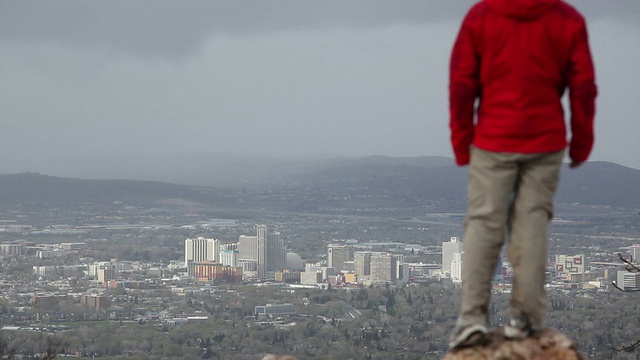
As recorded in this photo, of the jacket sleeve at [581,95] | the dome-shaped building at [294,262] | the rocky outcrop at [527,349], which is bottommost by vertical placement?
the dome-shaped building at [294,262]

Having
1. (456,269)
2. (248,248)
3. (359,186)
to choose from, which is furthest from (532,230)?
(359,186)

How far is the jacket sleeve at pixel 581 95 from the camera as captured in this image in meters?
5.06

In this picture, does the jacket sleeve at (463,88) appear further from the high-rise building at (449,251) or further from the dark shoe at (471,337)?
the high-rise building at (449,251)

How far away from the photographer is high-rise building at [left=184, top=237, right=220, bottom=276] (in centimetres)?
8156

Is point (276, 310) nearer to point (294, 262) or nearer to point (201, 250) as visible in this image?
point (294, 262)

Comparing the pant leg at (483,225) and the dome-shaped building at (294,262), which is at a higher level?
the pant leg at (483,225)

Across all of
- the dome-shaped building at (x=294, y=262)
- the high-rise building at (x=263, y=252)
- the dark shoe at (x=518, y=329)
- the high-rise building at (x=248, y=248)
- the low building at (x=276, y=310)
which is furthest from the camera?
the high-rise building at (x=248, y=248)

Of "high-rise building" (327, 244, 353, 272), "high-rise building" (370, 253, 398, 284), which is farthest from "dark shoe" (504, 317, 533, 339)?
"high-rise building" (327, 244, 353, 272)

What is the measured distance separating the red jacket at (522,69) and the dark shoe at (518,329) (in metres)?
0.64

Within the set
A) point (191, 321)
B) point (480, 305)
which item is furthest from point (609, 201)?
point (480, 305)

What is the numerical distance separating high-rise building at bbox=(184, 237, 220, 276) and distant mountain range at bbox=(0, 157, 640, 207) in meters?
23.9

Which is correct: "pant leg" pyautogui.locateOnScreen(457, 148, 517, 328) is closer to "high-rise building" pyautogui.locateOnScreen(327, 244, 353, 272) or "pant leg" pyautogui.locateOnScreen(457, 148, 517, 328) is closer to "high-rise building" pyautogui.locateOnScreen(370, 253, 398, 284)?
"high-rise building" pyautogui.locateOnScreen(370, 253, 398, 284)

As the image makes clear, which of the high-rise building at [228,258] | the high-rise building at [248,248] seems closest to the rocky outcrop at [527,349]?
the high-rise building at [228,258]

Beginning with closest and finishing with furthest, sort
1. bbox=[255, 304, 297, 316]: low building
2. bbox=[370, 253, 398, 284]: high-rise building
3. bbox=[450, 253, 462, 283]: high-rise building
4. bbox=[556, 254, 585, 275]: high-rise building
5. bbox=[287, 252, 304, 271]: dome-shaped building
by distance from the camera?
bbox=[255, 304, 297, 316]: low building < bbox=[556, 254, 585, 275]: high-rise building < bbox=[450, 253, 462, 283]: high-rise building < bbox=[370, 253, 398, 284]: high-rise building < bbox=[287, 252, 304, 271]: dome-shaped building
